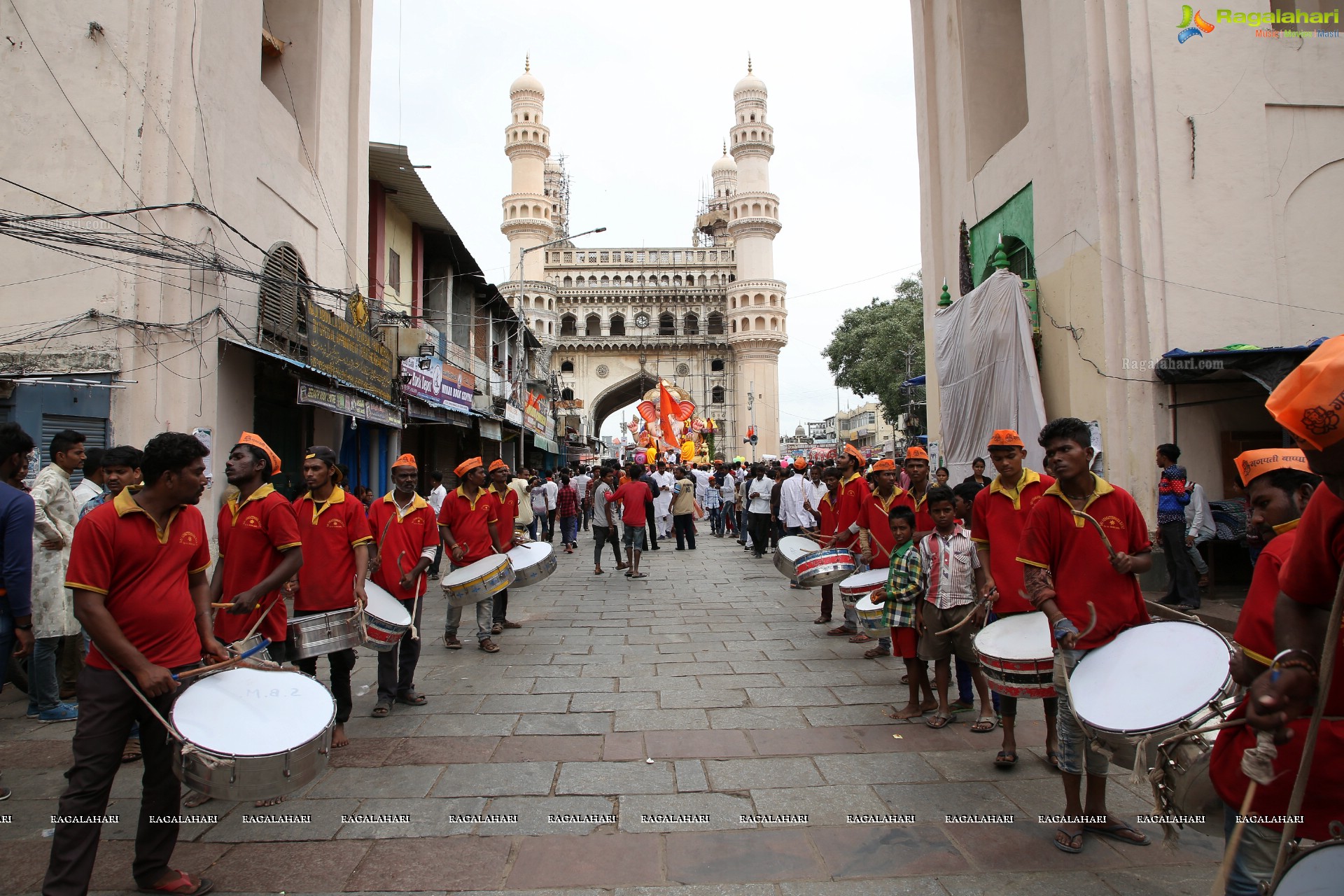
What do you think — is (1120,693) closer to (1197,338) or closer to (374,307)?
(1197,338)

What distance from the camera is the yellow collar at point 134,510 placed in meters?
2.80

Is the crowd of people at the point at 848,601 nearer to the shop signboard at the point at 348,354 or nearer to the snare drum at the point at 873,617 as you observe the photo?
the snare drum at the point at 873,617

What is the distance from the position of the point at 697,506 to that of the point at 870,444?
53792 millimetres

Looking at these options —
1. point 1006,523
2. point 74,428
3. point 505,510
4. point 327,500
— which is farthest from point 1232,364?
point 74,428

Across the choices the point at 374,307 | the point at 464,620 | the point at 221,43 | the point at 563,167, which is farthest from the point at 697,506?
the point at 563,167

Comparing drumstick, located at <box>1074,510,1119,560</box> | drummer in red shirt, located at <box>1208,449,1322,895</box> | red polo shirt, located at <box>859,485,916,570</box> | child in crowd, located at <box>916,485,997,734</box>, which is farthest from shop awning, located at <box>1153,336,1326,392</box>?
drummer in red shirt, located at <box>1208,449,1322,895</box>

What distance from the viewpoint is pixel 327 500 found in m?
4.69

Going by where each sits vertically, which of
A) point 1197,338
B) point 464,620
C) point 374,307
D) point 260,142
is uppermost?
point 260,142

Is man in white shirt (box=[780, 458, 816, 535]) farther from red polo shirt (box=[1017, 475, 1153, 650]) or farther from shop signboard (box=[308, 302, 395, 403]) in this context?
red polo shirt (box=[1017, 475, 1153, 650])

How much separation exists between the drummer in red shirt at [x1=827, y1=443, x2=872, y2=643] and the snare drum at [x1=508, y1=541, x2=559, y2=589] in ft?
8.58

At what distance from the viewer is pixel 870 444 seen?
72938mm

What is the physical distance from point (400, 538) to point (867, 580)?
3.41 m

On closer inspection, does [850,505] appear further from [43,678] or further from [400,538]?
[43,678]

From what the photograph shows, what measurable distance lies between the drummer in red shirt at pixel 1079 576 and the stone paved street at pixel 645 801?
161 mm
